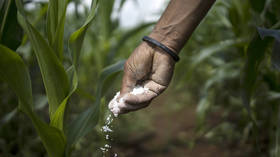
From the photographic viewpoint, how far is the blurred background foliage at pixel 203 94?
3.13ft

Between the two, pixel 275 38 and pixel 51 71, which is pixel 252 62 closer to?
pixel 275 38

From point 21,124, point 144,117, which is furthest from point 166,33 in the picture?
point 144,117

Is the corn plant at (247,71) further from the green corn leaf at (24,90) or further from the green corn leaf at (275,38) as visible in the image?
the green corn leaf at (24,90)

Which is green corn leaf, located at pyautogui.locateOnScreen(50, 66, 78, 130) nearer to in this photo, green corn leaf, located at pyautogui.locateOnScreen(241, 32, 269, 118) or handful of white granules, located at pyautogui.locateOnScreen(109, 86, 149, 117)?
handful of white granules, located at pyautogui.locateOnScreen(109, 86, 149, 117)

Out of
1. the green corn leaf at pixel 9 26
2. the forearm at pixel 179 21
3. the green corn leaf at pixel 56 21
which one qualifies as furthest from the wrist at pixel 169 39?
the green corn leaf at pixel 9 26

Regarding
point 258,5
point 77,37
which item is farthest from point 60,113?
point 258,5

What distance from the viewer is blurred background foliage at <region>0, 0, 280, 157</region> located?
3.13ft

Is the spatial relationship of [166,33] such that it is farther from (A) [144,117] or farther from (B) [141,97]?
(A) [144,117]

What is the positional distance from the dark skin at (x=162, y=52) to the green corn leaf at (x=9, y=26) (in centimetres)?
28

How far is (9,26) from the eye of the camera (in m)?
0.66

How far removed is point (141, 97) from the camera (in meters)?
0.61

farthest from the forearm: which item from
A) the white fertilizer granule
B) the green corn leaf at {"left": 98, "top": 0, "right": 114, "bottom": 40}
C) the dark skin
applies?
the green corn leaf at {"left": 98, "top": 0, "right": 114, "bottom": 40}

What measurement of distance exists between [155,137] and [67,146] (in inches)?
48.6

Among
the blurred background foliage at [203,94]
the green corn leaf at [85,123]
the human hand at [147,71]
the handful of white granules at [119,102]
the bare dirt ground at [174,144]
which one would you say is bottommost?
the bare dirt ground at [174,144]
